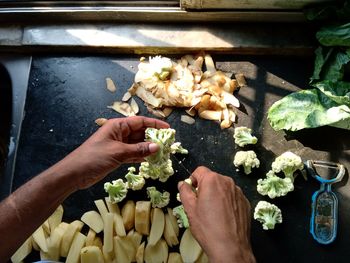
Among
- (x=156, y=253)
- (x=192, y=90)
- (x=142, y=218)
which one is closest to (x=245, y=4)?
(x=192, y=90)

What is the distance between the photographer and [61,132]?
82.4 inches

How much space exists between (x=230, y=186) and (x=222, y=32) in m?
0.80

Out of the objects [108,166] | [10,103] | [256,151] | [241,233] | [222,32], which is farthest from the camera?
[10,103]

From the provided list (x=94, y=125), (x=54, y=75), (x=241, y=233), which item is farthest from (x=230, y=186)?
(x=54, y=75)

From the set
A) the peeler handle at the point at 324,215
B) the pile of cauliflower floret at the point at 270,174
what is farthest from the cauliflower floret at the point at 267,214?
the peeler handle at the point at 324,215

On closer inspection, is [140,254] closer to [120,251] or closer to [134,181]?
[120,251]

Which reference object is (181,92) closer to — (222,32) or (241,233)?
(222,32)

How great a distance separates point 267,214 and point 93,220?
2.26 ft

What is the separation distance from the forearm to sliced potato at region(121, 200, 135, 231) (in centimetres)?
31

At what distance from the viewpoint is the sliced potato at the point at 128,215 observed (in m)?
1.94

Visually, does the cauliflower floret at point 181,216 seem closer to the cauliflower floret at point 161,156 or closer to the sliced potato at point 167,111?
the cauliflower floret at point 161,156

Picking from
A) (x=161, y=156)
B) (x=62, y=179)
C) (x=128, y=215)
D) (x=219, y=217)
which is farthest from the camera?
(x=128, y=215)

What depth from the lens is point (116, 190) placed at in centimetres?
194

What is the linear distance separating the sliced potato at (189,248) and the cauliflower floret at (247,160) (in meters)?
0.34
